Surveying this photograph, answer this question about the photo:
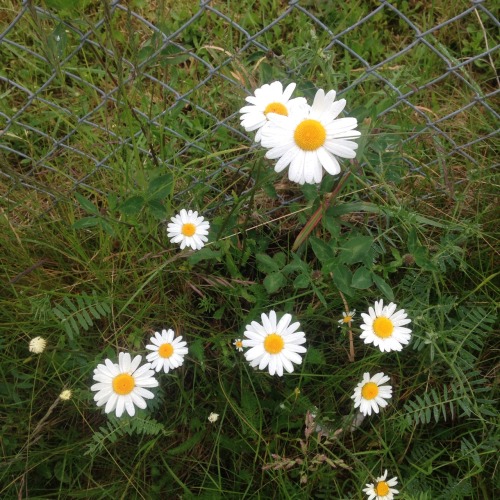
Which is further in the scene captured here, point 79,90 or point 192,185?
point 79,90

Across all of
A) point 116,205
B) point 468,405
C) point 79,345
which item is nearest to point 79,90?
point 116,205

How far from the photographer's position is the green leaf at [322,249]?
1417 millimetres

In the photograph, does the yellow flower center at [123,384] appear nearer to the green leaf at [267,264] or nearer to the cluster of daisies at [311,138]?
the green leaf at [267,264]

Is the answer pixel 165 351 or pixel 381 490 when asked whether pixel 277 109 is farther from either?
pixel 381 490

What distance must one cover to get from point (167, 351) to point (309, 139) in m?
0.77

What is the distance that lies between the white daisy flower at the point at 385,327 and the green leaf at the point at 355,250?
180mm

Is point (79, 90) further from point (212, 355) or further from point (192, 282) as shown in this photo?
point (212, 355)

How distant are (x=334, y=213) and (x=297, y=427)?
0.71 m

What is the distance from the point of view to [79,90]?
215 centimetres

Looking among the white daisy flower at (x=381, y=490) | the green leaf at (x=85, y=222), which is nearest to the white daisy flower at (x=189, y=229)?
the green leaf at (x=85, y=222)

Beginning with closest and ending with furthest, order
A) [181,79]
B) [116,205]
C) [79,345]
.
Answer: [116,205] → [79,345] → [181,79]

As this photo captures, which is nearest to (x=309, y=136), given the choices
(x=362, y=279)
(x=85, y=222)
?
(x=362, y=279)

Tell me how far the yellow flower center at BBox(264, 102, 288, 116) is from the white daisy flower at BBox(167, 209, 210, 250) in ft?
1.41

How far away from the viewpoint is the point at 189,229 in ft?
5.23
